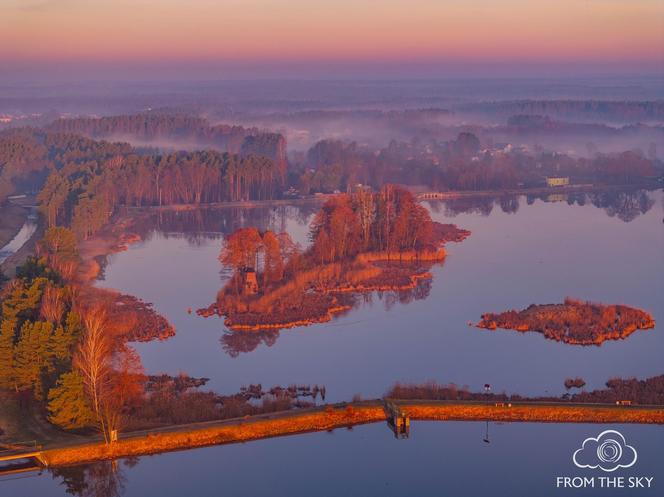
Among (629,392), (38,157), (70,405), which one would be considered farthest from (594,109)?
(70,405)

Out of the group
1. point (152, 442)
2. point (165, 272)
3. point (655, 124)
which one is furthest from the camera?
point (655, 124)

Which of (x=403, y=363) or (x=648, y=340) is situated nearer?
(x=403, y=363)

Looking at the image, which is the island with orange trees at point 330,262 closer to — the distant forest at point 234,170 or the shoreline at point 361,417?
the shoreline at point 361,417

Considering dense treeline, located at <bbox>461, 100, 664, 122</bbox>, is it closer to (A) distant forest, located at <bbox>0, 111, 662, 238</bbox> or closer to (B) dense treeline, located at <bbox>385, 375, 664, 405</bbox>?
(A) distant forest, located at <bbox>0, 111, 662, 238</bbox>

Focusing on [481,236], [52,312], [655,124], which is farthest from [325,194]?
[655,124]

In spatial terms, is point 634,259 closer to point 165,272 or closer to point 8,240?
point 165,272

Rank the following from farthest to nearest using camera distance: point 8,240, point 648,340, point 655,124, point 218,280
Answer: point 655,124, point 8,240, point 218,280, point 648,340

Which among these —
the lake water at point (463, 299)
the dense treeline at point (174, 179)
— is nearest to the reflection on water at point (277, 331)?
the lake water at point (463, 299)
